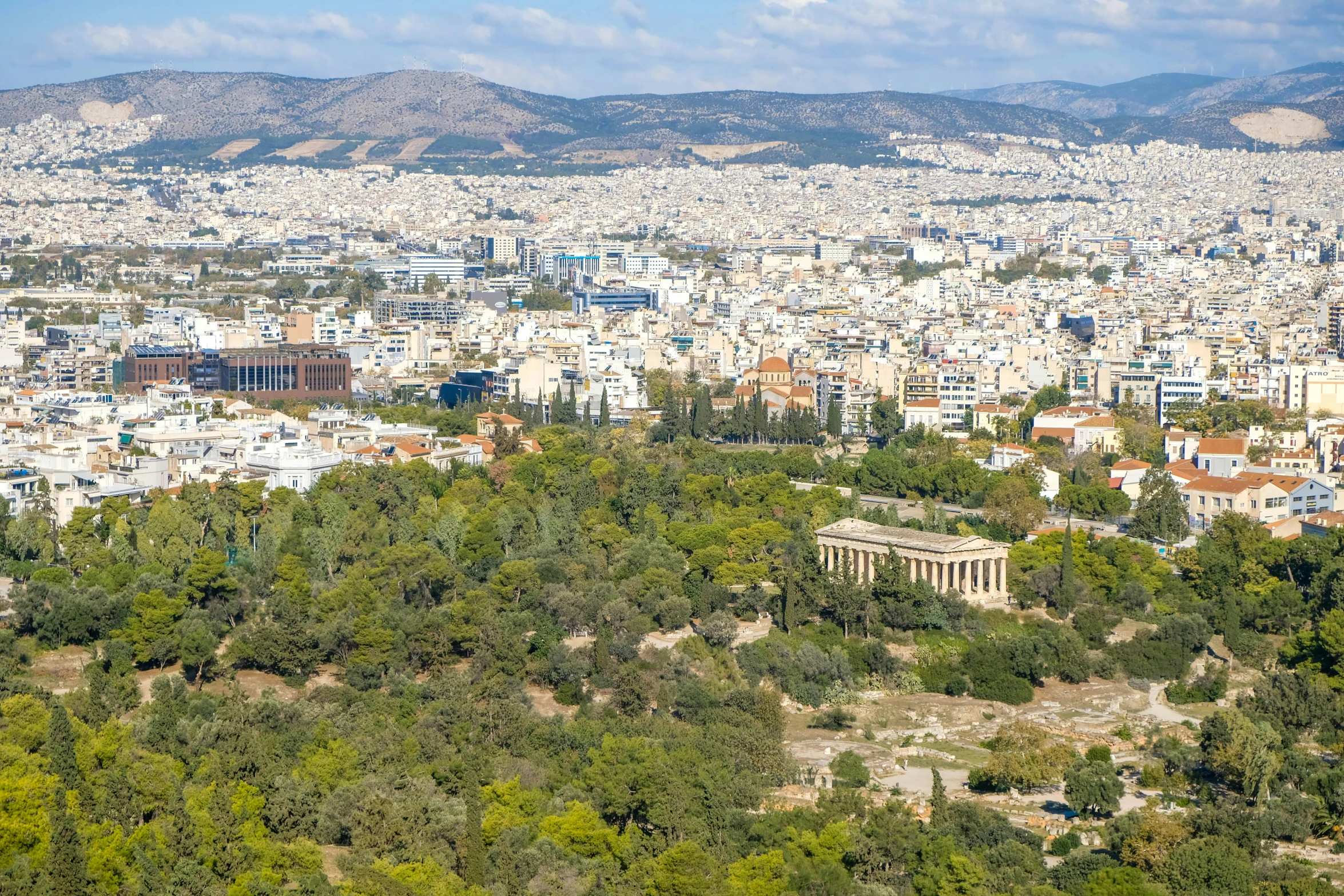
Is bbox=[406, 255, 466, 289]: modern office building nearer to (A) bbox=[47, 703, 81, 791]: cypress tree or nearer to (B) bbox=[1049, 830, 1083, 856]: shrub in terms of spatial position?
(A) bbox=[47, 703, 81, 791]: cypress tree

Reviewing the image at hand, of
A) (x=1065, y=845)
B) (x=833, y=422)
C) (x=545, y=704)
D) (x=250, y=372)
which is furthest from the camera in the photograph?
(x=250, y=372)

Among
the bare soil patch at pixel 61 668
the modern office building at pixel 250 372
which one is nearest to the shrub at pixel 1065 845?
the bare soil patch at pixel 61 668

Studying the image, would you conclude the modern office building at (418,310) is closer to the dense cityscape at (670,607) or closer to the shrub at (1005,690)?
the dense cityscape at (670,607)

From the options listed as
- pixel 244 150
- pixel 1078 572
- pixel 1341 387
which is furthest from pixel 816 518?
pixel 244 150

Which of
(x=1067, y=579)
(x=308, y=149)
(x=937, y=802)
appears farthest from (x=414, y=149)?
(x=937, y=802)

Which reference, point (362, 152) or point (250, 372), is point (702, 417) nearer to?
point (250, 372)

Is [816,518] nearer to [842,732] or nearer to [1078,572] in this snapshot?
[1078,572]
